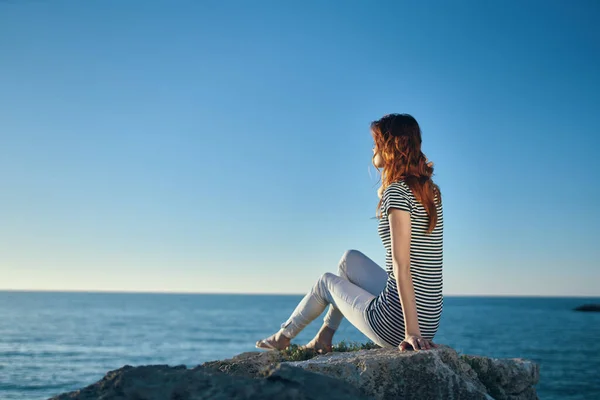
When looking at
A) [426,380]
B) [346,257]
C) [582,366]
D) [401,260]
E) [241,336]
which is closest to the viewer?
[426,380]

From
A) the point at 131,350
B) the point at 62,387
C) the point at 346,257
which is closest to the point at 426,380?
the point at 346,257

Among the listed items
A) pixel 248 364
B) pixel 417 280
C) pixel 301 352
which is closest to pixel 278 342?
pixel 301 352

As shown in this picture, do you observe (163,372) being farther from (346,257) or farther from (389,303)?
(346,257)

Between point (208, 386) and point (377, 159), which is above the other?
point (377, 159)

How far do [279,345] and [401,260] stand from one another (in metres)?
1.94

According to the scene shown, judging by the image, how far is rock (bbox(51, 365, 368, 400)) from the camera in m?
2.91

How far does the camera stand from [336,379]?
319 cm

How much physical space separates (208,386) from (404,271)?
197 cm

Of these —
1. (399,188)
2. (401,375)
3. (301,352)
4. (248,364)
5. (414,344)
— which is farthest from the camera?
(301,352)

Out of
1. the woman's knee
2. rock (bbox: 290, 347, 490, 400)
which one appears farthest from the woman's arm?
the woman's knee

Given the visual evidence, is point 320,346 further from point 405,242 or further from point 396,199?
point 396,199

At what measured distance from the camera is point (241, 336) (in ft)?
172

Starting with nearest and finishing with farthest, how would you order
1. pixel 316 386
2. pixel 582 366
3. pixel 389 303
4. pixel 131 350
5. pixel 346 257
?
pixel 316 386
pixel 389 303
pixel 346 257
pixel 582 366
pixel 131 350

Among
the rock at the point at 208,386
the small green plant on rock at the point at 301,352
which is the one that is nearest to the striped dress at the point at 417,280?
the small green plant on rock at the point at 301,352
